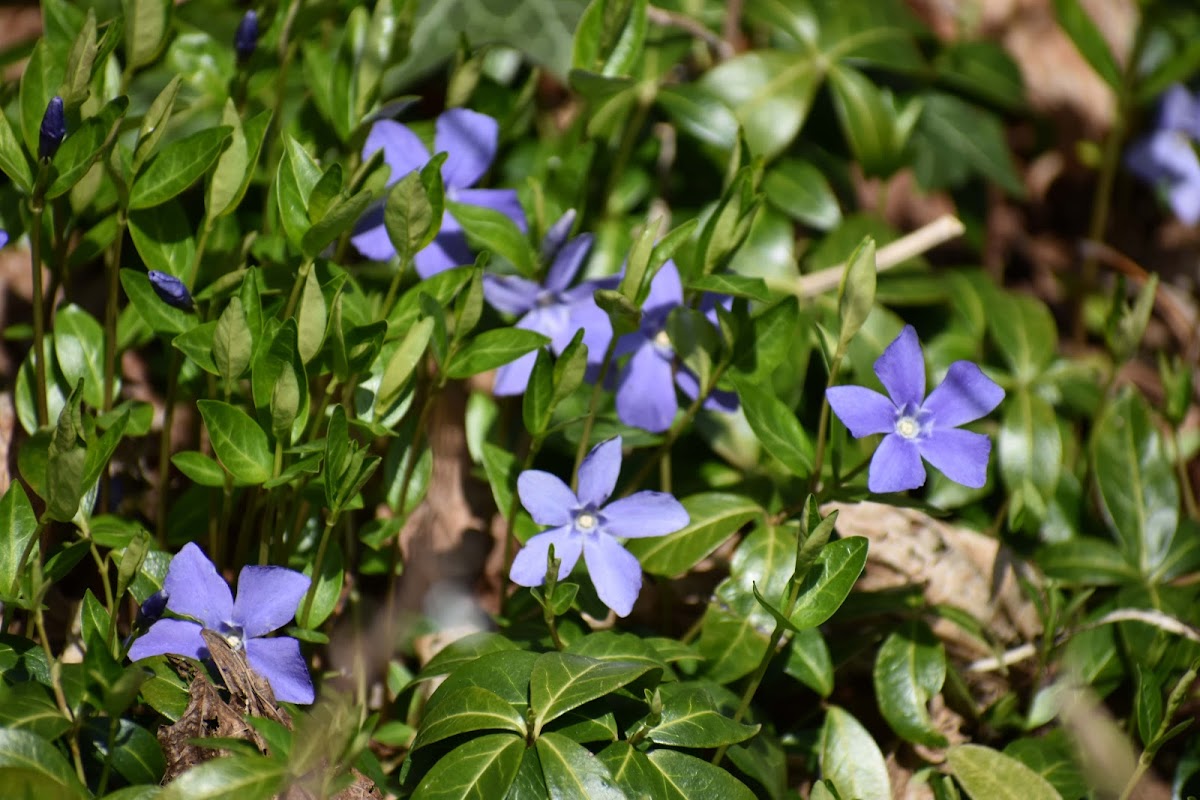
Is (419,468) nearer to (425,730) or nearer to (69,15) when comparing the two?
(425,730)

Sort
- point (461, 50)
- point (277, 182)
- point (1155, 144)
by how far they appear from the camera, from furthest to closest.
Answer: point (1155, 144), point (461, 50), point (277, 182)

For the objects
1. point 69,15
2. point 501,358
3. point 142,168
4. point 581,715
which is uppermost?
point 69,15

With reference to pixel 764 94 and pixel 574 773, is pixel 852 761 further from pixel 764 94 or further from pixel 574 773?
pixel 764 94

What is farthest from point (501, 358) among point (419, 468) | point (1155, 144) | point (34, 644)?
point (1155, 144)

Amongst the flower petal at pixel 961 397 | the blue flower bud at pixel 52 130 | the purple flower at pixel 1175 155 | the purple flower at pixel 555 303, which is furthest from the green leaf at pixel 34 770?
the purple flower at pixel 1175 155

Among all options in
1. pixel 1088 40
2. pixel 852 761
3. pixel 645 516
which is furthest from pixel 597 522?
pixel 1088 40

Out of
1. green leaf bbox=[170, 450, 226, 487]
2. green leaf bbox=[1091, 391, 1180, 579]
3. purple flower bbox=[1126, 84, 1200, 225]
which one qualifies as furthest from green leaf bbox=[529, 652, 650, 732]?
purple flower bbox=[1126, 84, 1200, 225]

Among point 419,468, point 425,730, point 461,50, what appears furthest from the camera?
point 461,50
